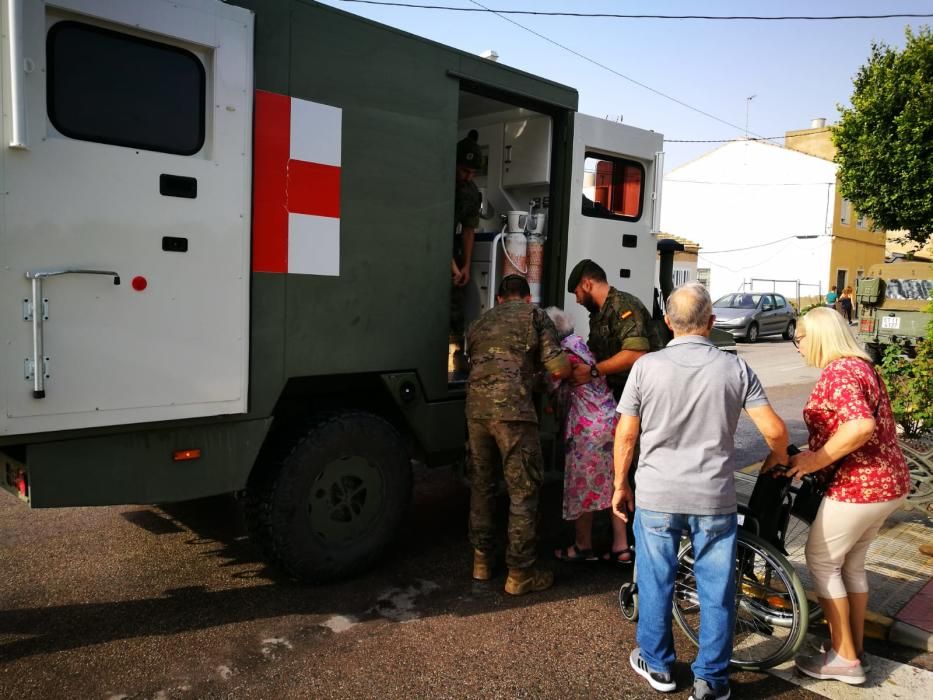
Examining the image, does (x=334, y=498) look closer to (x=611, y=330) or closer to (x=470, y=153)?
(x=611, y=330)

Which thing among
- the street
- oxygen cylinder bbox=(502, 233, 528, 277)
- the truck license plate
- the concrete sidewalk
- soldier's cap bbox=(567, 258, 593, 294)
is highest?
oxygen cylinder bbox=(502, 233, 528, 277)

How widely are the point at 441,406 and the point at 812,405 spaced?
214 cm

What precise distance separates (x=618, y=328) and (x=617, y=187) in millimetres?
1747

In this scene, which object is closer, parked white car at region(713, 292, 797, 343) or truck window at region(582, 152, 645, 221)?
truck window at region(582, 152, 645, 221)

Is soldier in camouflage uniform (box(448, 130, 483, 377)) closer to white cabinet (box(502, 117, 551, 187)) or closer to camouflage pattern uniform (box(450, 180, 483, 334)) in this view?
camouflage pattern uniform (box(450, 180, 483, 334))

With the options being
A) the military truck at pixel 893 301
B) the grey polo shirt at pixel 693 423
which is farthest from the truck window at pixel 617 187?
the military truck at pixel 893 301

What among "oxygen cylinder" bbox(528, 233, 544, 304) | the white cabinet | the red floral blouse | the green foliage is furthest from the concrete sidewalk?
the white cabinet

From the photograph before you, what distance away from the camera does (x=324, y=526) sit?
413 centimetres

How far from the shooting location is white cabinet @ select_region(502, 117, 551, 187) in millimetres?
5594

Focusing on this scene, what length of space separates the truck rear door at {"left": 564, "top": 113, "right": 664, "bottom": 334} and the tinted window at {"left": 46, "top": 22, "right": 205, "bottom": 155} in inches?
111

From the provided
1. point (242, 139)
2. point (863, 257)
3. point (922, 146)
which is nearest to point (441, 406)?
point (242, 139)

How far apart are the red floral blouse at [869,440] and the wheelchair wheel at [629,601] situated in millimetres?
1055

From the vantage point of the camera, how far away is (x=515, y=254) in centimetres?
536

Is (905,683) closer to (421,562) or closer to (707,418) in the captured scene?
(707,418)
